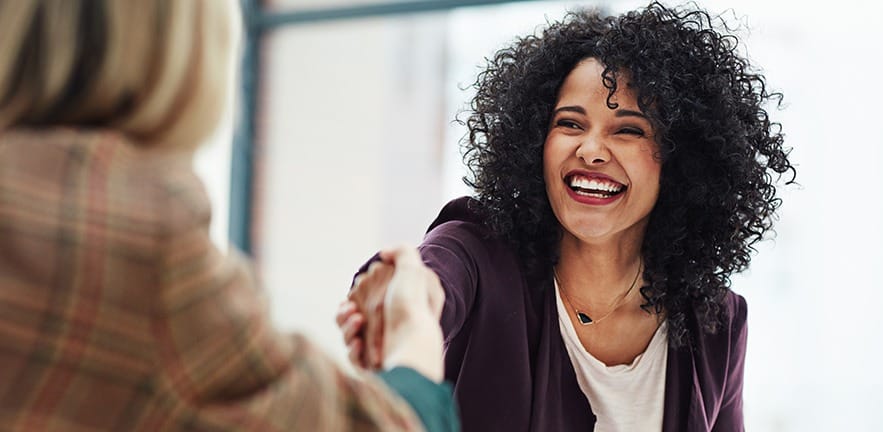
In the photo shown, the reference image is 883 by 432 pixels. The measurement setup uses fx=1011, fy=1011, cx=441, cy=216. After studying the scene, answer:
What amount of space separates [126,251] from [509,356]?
3.32 ft

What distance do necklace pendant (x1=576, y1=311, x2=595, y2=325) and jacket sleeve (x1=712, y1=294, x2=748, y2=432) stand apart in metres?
0.30

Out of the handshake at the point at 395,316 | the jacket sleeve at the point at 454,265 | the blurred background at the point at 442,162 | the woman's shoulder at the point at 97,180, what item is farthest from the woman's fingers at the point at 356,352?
the blurred background at the point at 442,162

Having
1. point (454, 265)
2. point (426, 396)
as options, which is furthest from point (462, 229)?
point (426, 396)

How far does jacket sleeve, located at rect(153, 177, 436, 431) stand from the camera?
0.93 metres

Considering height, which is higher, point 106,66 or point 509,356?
point 106,66

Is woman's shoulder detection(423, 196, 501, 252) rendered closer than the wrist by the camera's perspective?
No

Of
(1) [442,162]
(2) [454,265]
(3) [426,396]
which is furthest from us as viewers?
(1) [442,162]

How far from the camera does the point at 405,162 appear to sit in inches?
188

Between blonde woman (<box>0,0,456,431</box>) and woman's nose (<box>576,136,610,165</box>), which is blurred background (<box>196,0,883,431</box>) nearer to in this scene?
woman's nose (<box>576,136,610,165</box>)

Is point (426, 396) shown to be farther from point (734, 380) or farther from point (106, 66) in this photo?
point (734, 380)

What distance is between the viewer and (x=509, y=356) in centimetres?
181

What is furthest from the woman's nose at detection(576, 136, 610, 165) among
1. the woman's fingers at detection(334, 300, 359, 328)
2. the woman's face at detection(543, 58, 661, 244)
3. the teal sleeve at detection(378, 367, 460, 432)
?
the teal sleeve at detection(378, 367, 460, 432)

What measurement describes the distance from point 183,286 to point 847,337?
353 centimetres

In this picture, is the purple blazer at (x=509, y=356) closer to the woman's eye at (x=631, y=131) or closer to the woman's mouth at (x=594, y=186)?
the woman's mouth at (x=594, y=186)
